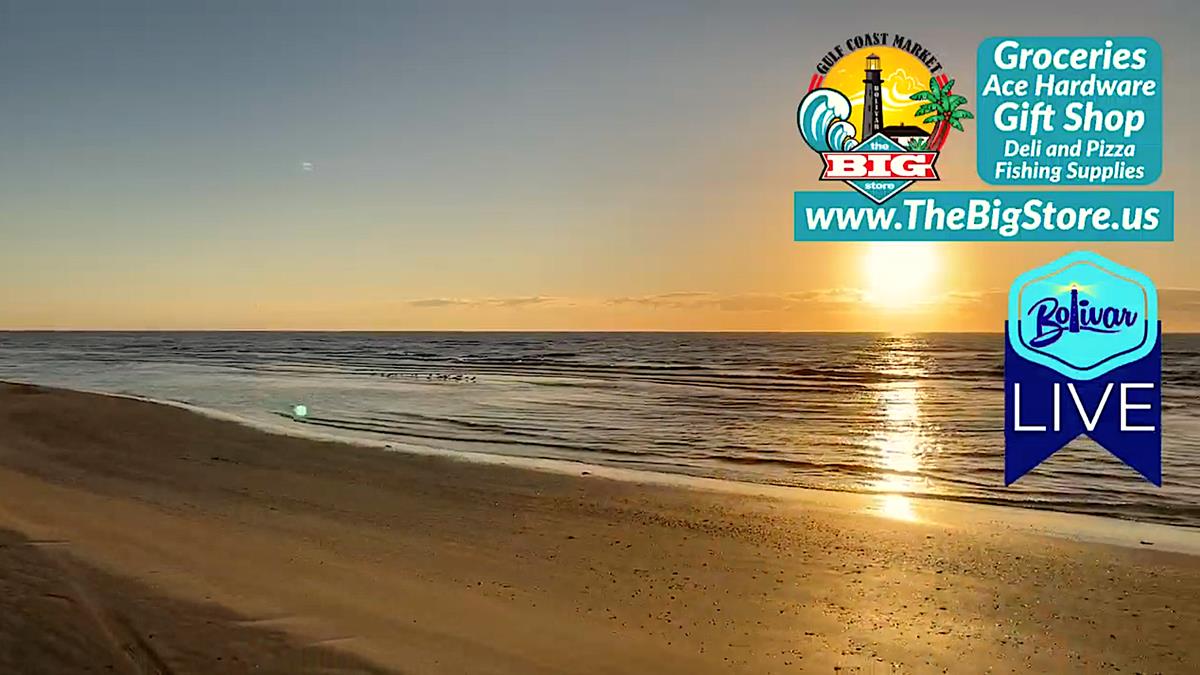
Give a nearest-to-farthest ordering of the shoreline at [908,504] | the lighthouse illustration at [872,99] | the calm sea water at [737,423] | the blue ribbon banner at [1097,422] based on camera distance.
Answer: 1. the shoreline at [908,504]
2. the lighthouse illustration at [872,99]
3. the calm sea water at [737,423]
4. the blue ribbon banner at [1097,422]

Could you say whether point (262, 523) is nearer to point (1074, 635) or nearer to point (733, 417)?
point (1074, 635)

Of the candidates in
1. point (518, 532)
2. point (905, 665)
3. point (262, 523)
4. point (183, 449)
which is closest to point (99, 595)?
point (262, 523)

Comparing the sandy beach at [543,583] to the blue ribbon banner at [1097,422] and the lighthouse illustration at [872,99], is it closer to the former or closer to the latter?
the lighthouse illustration at [872,99]

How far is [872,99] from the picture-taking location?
13.8 m

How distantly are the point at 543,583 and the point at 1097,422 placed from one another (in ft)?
62.1

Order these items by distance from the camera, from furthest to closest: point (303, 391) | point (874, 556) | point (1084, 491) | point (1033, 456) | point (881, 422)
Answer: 1. point (303, 391)
2. point (881, 422)
3. point (1033, 456)
4. point (1084, 491)
5. point (874, 556)

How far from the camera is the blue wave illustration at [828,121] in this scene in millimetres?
13781

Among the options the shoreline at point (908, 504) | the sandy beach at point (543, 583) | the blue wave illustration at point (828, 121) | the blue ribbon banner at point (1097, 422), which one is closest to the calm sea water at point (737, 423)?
the blue ribbon banner at point (1097, 422)

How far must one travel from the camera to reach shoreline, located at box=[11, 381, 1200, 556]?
1221 centimetres

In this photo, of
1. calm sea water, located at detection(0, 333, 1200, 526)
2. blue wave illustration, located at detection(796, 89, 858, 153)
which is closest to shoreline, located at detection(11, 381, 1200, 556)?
calm sea water, located at detection(0, 333, 1200, 526)

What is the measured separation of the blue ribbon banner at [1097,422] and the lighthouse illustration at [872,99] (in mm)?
6501

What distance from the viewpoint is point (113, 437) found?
19922 mm

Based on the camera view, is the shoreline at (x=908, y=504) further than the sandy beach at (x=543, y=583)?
Yes

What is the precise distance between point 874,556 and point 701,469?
767cm
